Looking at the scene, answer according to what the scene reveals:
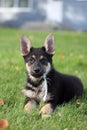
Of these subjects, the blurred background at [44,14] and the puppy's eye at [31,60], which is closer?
the puppy's eye at [31,60]

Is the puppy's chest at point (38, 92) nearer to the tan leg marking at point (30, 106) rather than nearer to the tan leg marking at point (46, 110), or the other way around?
the tan leg marking at point (30, 106)

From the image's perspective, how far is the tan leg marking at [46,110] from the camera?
7.09m

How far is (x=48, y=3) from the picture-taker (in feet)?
107

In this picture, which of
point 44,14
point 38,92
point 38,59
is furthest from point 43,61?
point 44,14

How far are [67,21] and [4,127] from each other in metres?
26.4

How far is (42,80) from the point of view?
7781 millimetres

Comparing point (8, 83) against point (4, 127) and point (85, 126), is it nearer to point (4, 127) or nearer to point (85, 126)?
point (85, 126)

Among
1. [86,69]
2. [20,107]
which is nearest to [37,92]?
[20,107]

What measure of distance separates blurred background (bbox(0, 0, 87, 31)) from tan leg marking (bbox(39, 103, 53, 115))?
22746mm

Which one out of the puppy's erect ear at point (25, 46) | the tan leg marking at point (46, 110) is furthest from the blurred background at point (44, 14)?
the tan leg marking at point (46, 110)

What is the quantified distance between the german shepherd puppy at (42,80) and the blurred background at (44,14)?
869 inches

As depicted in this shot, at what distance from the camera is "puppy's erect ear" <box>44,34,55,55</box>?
309 inches

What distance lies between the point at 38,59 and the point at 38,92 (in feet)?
1.80

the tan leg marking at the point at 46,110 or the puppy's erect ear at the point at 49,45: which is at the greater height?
the puppy's erect ear at the point at 49,45
